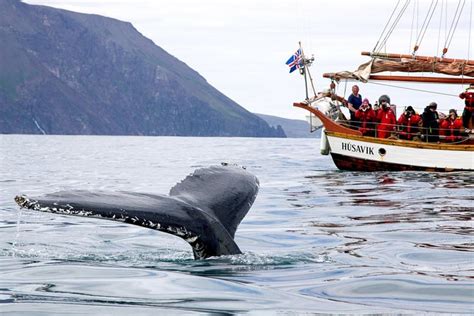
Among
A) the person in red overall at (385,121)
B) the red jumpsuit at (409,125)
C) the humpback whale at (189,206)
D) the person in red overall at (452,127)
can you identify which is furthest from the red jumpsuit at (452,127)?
the humpback whale at (189,206)

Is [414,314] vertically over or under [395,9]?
under

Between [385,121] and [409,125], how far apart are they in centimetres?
73

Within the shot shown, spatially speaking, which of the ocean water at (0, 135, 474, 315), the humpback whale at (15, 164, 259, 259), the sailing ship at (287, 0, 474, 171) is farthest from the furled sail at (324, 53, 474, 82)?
the humpback whale at (15, 164, 259, 259)

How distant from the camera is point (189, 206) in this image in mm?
5676

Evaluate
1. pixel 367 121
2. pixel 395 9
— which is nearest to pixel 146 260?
pixel 367 121

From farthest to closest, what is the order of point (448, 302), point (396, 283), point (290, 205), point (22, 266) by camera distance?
point (290, 205)
point (22, 266)
point (396, 283)
point (448, 302)

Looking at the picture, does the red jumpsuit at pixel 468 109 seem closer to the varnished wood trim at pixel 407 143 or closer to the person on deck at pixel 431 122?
the varnished wood trim at pixel 407 143

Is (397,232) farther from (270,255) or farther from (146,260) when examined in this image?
(146,260)

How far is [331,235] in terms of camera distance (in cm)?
899

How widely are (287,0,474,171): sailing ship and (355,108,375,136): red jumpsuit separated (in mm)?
176

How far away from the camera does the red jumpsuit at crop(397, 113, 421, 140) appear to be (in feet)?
82.5

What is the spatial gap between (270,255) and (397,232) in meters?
2.30

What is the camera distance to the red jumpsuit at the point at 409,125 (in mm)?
25156

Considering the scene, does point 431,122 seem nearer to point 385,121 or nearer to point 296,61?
point 385,121
